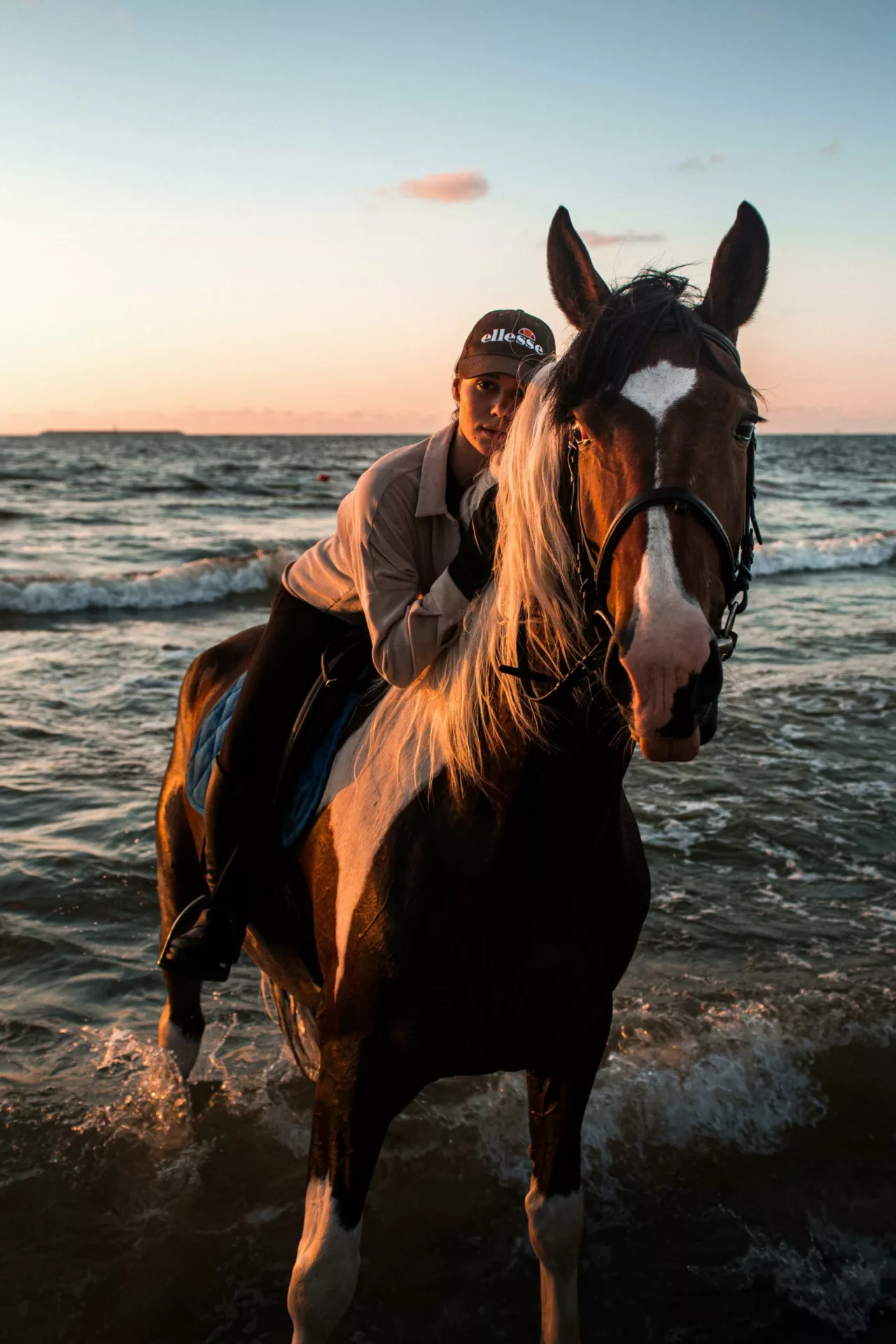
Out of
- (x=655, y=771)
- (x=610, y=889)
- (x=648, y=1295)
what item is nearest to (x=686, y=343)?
(x=610, y=889)

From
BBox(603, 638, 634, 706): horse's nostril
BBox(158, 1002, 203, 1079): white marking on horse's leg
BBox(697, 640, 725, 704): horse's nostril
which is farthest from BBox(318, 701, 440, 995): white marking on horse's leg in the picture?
BBox(158, 1002, 203, 1079): white marking on horse's leg

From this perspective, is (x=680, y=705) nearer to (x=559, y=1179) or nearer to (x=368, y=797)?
(x=368, y=797)

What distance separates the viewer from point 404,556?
2535 mm

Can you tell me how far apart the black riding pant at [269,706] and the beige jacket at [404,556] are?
0.26 meters

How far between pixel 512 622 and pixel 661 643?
0.56 m

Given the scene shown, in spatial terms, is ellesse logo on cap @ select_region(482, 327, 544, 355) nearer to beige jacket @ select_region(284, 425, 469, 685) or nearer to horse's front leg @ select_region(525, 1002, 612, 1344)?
beige jacket @ select_region(284, 425, 469, 685)

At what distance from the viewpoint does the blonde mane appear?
197 centimetres

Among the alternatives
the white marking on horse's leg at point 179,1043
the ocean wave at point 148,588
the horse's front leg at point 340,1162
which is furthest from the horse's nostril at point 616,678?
the ocean wave at point 148,588

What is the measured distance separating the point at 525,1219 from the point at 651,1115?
74cm

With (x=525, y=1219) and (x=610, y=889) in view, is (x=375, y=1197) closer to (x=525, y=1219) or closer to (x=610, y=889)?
(x=525, y=1219)

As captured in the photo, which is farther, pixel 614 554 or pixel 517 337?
pixel 517 337

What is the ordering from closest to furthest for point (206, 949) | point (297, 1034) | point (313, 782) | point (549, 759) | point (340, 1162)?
1. point (549, 759)
2. point (340, 1162)
3. point (313, 782)
4. point (206, 949)
5. point (297, 1034)

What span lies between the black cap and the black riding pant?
2.79 feet

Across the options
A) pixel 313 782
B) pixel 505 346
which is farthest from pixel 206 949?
pixel 505 346
